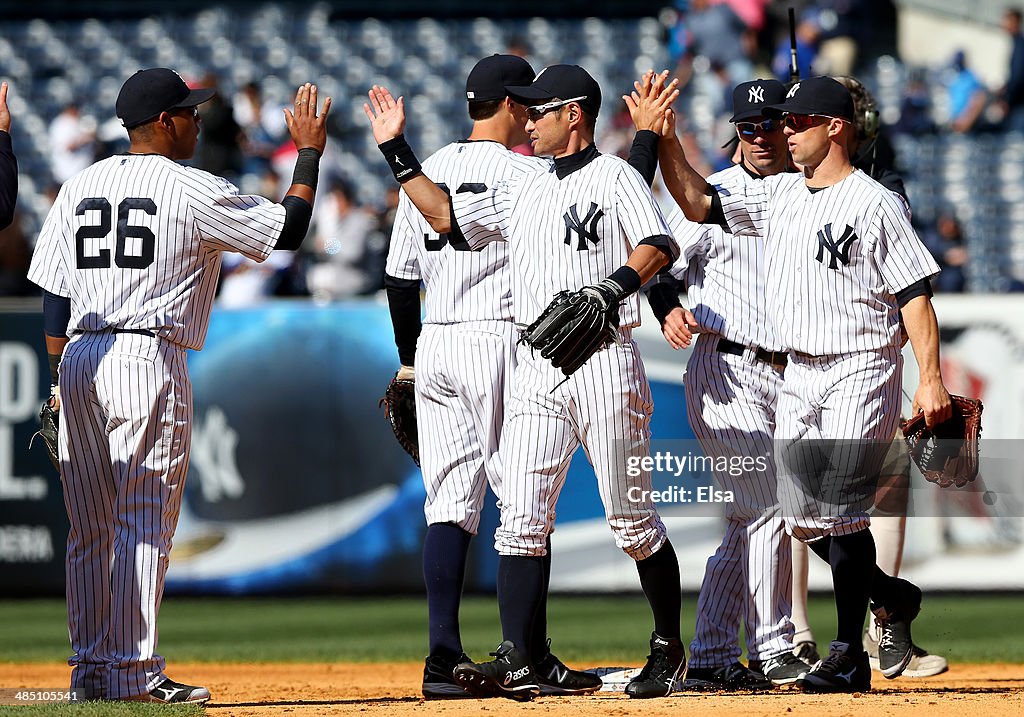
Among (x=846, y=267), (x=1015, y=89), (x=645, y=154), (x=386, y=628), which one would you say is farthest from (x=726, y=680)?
(x=1015, y=89)

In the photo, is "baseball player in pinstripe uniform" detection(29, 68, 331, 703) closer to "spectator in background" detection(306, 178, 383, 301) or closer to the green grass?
the green grass

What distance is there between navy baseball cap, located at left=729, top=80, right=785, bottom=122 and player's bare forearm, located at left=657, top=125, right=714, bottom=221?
0.30 m

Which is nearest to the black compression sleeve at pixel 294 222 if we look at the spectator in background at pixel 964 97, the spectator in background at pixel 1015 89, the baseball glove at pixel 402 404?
the baseball glove at pixel 402 404

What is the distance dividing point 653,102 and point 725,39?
33.5 ft

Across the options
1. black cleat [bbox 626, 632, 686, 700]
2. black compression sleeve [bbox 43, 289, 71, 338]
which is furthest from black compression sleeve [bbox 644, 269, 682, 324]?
black compression sleeve [bbox 43, 289, 71, 338]

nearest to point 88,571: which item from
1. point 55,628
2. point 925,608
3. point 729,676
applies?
point 729,676

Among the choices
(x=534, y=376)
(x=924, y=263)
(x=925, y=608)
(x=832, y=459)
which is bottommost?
(x=925, y=608)

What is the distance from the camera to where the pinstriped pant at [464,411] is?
5.47 m

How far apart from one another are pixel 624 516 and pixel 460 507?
79 centimetres

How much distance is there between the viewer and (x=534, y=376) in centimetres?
498

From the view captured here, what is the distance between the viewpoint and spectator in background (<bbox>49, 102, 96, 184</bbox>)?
46.5 ft

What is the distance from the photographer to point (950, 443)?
511 cm

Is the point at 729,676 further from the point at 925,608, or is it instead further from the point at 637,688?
the point at 925,608

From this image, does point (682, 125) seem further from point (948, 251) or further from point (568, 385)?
point (568, 385)
